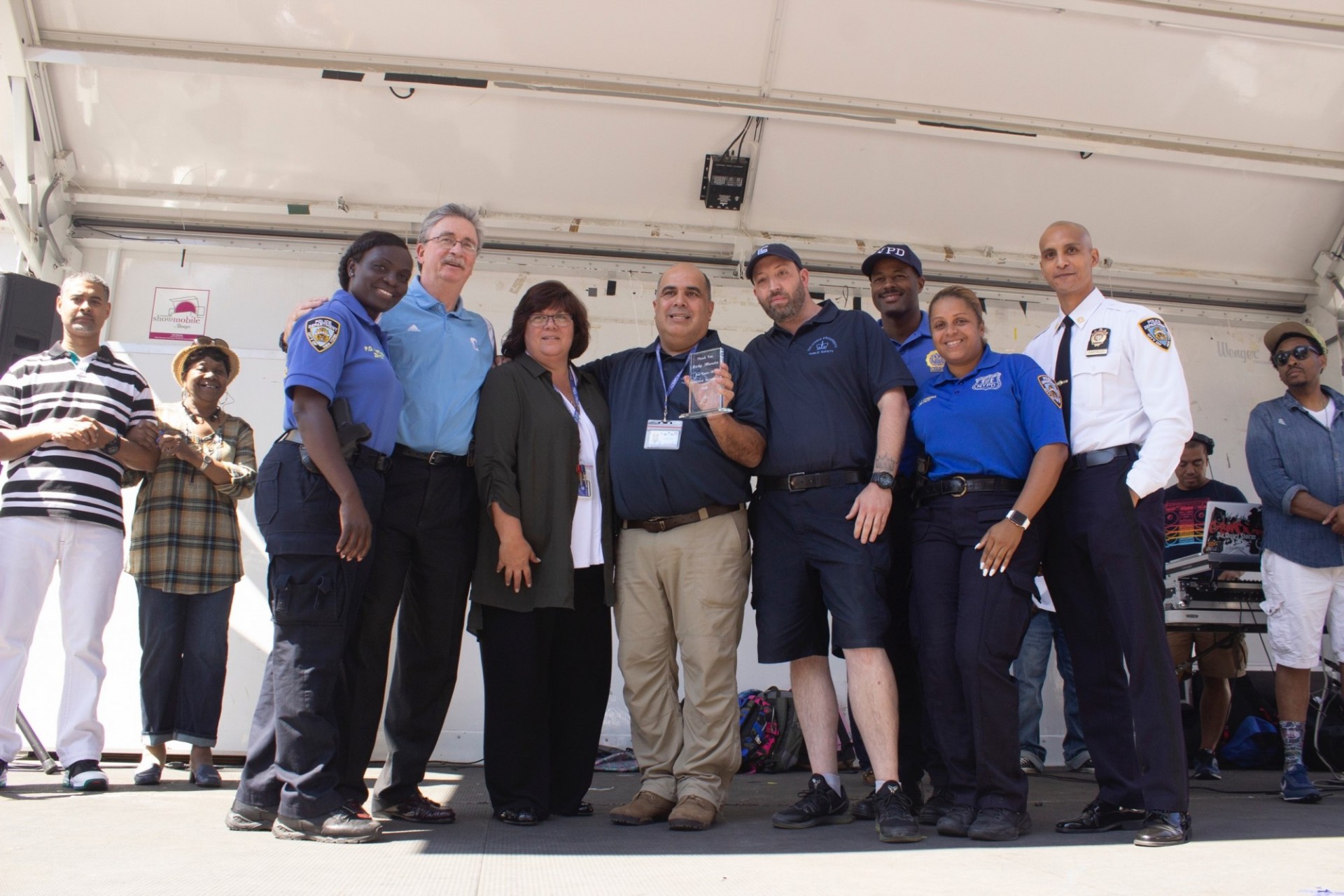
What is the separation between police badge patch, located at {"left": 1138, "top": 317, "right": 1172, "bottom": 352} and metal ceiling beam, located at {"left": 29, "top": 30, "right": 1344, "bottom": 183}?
231 centimetres

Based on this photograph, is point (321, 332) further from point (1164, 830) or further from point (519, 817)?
point (1164, 830)

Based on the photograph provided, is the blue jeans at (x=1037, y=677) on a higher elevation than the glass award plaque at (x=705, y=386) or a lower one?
lower

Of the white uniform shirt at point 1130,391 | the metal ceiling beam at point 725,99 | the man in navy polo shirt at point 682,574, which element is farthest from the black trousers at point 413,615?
the metal ceiling beam at point 725,99

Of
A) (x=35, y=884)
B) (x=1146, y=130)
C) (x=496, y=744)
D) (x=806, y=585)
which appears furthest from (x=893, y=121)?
(x=35, y=884)

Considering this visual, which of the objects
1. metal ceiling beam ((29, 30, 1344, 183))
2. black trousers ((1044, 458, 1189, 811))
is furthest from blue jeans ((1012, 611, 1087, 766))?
metal ceiling beam ((29, 30, 1344, 183))

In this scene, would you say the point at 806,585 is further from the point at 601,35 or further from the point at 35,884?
the point at 601,35

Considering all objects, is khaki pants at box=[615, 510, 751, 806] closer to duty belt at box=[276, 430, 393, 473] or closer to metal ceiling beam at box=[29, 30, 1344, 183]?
duty belt at box=[276, 430, 393, 473]

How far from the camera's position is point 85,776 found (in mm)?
3240

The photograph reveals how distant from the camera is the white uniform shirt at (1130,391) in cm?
257

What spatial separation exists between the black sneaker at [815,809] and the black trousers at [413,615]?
3.38 ft

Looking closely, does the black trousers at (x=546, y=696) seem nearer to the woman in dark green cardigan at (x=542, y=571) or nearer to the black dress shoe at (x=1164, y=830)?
the woman in dark green cardigan at (x=542, y=571)

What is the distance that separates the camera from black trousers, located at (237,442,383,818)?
7.57 feet

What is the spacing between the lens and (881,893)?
1729 mm

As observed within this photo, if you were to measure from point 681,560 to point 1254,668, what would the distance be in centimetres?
423
